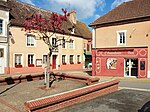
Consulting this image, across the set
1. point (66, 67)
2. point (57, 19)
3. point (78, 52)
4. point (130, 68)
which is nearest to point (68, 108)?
point (57, 19)

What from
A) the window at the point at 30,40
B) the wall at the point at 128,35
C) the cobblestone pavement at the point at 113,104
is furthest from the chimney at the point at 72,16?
the cobblestone pavement at the point at 113,104

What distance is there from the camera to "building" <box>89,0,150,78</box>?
16312 mm

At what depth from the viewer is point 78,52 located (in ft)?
100

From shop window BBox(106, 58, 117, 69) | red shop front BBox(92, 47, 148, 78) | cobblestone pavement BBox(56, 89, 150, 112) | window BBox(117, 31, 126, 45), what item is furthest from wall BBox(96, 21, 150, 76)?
cobblestone pavement BBox(56, 89, 150, 112)

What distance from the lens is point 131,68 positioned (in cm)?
1745

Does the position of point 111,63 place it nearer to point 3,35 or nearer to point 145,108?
point 145,108

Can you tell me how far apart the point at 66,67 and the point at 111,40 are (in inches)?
455

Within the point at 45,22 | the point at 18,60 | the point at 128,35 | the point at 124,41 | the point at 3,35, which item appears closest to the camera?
the point at 45,22

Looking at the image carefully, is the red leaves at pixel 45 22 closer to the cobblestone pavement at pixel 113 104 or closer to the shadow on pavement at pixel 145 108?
the cobblestone pavement at pixel 113 104

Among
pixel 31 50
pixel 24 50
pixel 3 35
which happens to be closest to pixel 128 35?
pixel 31 50

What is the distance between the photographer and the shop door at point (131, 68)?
56.5 feet

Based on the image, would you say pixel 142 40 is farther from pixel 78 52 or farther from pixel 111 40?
pixel 78 52

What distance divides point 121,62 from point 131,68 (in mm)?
1205

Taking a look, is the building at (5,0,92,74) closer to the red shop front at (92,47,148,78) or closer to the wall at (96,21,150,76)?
the wall at (96,21,150,76)
